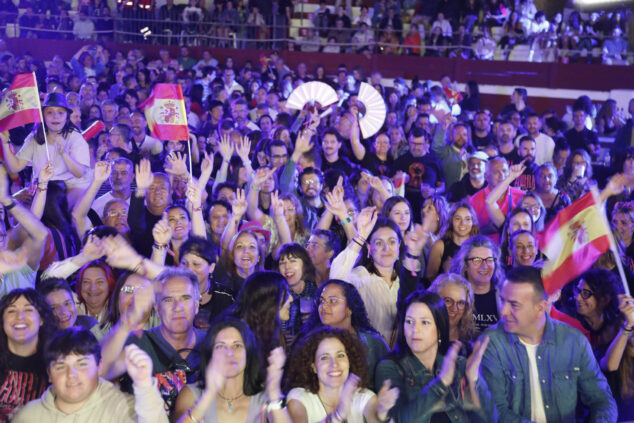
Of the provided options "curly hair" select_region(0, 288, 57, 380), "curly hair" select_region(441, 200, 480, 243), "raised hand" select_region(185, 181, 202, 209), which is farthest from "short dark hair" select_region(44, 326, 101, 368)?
"curly hair" select_region(441, 200, 480, 243)

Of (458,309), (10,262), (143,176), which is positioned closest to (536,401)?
(458,309)

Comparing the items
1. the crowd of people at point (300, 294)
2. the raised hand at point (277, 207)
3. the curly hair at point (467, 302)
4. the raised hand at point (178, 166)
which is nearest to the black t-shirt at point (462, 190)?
the crowd of people at point (300, 294)

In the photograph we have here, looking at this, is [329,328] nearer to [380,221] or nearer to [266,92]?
[380,221]

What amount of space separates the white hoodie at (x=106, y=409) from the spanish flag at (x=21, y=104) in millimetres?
4337

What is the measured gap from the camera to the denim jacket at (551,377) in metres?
3.82

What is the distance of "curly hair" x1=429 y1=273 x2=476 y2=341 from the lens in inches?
176

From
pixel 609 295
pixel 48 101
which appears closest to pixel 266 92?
pixel 48 101

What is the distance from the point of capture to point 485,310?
4914 mm

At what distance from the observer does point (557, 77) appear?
625 inches

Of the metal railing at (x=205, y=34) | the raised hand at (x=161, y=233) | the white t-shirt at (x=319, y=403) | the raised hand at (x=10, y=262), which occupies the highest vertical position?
the metal railing at (x=205, y=34)

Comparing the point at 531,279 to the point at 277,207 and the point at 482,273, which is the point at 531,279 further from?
the point at 277,207

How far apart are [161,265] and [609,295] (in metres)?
2.66

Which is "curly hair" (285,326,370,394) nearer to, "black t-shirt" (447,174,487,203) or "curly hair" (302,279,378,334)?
"curly hair" (302,279,378,334)

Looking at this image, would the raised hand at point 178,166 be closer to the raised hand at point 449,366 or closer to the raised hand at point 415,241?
the raised hand at point 415,241
